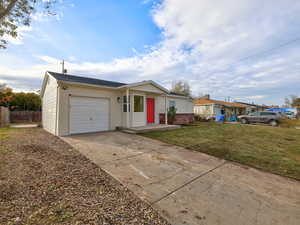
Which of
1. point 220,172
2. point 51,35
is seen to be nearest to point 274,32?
point 220,172

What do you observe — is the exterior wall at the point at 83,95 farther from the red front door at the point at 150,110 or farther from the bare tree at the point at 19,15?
the bare tree at the point at 19,15

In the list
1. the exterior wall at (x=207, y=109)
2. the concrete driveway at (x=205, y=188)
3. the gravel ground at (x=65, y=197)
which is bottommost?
the concrete driveway at (x=205, y=188)

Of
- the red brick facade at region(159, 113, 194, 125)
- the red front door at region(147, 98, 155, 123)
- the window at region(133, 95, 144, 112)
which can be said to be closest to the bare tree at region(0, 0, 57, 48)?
the window at region(133, 95, 144, 112)

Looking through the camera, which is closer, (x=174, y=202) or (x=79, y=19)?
(x=174, y=202)

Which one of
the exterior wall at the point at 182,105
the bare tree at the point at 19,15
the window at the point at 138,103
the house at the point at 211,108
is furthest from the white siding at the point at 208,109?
the bare tree at the point at 19,15

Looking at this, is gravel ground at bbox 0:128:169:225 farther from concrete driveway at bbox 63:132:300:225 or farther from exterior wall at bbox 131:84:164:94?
exterior wall at bbox 131:84:164:94

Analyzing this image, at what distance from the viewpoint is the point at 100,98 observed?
8.71 metres

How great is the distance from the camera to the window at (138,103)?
961 cm

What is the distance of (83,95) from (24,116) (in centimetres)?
1532

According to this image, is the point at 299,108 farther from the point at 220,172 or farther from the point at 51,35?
the point at 51,35

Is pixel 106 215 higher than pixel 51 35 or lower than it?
lower

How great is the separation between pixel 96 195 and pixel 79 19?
831 centimetres

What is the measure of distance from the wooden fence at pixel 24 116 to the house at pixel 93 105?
1004 cm

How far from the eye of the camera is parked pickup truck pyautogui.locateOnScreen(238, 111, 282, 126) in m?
Answer: 14.6
